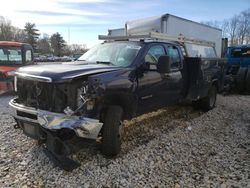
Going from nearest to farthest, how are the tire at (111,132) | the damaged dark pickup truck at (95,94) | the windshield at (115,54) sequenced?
1. the damaged dark pickup truck at (95,94)
2. the tire at (111,132)
3. the windshield at (115,54)

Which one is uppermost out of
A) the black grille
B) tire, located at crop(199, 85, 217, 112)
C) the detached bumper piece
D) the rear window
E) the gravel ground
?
the rear window

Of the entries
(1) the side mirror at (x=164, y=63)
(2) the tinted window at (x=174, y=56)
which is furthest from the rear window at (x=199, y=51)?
(1) the side mirror at (x=164, y=63)

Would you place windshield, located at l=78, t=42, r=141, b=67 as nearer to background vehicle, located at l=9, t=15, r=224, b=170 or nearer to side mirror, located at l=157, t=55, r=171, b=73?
background vehicle, located at l=9, t=15, r=224, b=170

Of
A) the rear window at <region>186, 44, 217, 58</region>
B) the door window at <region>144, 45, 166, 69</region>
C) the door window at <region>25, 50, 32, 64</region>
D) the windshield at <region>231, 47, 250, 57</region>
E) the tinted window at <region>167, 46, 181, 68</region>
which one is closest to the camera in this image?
the door window at <region>144, 45, 166, 69</region>

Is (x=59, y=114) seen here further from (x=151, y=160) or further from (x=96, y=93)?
(x=151, y=160)

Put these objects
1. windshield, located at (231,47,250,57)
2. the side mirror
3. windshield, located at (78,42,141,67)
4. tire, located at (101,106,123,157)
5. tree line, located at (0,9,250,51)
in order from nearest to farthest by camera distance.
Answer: tire, located at (101,106,123,157) → the side mirror → windshield, located at (78,42,141,67) → windshield, located at (231,47,250,57) → tree line, located at (0,9,250,51)

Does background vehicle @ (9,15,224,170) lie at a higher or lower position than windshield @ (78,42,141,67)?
lower

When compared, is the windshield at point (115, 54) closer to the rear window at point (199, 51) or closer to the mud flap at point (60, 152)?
the mud flap at point (60, 152)

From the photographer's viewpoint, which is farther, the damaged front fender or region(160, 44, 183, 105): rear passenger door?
region(160, 44, 183, 105): rear passenger door

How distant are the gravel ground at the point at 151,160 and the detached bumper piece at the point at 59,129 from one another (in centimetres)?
25

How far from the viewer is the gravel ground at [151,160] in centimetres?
371

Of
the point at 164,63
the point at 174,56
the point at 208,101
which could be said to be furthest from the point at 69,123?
the point at 208,101

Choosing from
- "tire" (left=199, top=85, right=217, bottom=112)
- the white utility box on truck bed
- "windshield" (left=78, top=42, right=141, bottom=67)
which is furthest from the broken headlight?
the white utility box on truck bed

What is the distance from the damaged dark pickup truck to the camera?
12.3 feet
